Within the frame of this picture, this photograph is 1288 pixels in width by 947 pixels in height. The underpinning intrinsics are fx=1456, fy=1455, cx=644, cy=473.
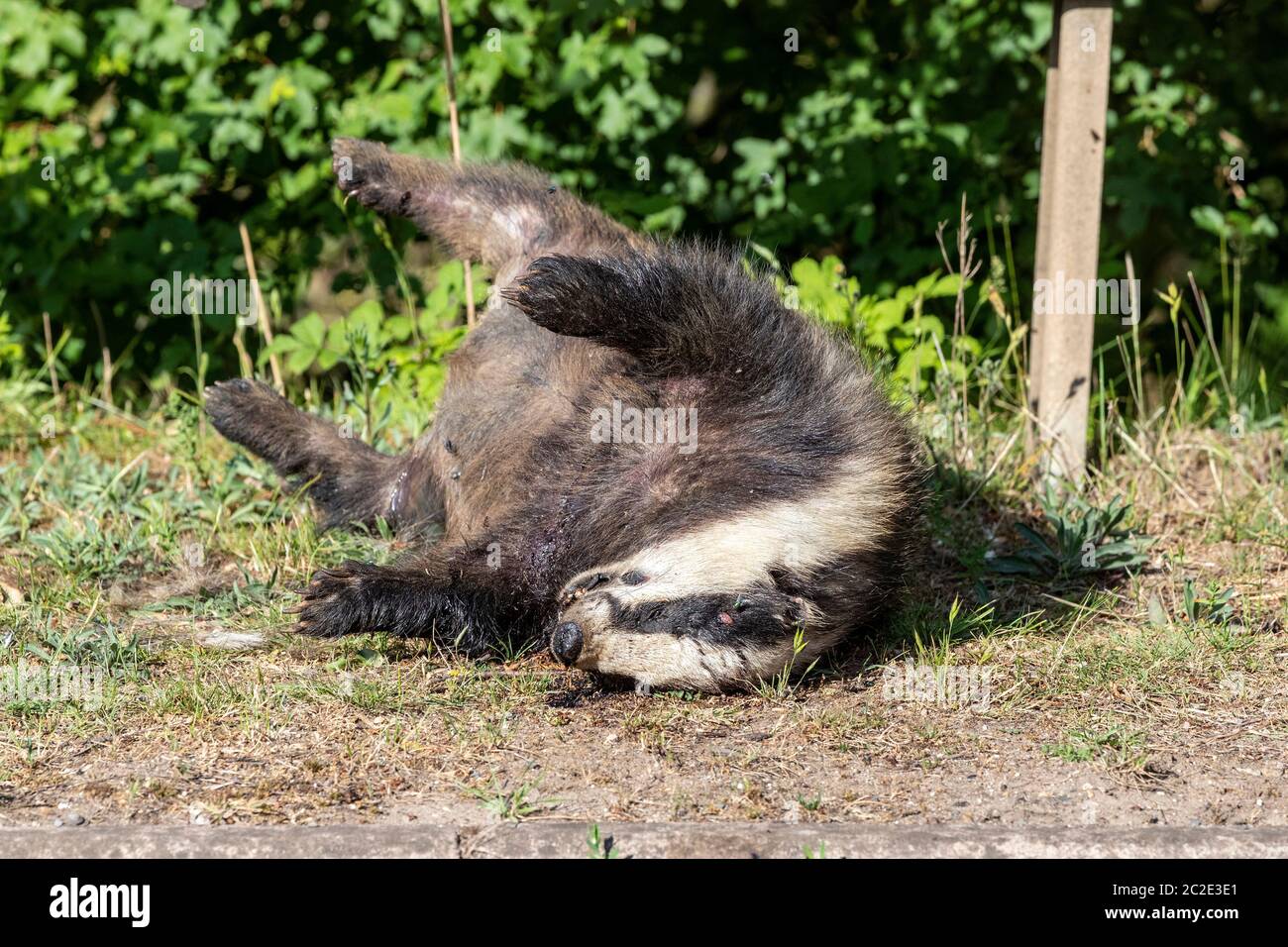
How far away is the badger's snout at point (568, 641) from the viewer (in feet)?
12.2

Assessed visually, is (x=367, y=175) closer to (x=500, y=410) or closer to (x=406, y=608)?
(x=500, y=410)

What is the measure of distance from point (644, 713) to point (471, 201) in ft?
7.24

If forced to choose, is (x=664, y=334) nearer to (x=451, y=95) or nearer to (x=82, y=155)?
(x=451, y=95)

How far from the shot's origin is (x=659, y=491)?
13.6 ft

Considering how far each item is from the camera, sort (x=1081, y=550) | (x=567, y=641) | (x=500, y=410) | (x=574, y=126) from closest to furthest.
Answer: (x=567, y=641), (x=500, y=410), (x=1081, y=550), (x=574, y=126)

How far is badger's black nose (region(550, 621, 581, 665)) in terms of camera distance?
147 inches

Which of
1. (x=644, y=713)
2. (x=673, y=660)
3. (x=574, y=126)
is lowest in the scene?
(x=644, y=713)

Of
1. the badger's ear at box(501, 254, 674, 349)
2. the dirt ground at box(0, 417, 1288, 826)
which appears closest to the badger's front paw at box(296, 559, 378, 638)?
the dirt ground at box(0, 417, 1288, 826)

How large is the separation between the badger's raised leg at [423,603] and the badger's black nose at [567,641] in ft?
1.87

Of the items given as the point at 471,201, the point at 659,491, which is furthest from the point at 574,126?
the point at 659,491

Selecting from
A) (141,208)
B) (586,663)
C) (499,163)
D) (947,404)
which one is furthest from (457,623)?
(141,208)

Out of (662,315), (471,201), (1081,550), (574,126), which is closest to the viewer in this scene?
(662,315)

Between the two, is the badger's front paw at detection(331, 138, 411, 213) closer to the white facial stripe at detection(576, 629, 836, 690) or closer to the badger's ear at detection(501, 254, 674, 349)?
the badger's ear at detection(501, 254, 674, 349)

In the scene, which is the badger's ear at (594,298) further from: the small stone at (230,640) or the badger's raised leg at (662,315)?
the small stone at (230,640)
